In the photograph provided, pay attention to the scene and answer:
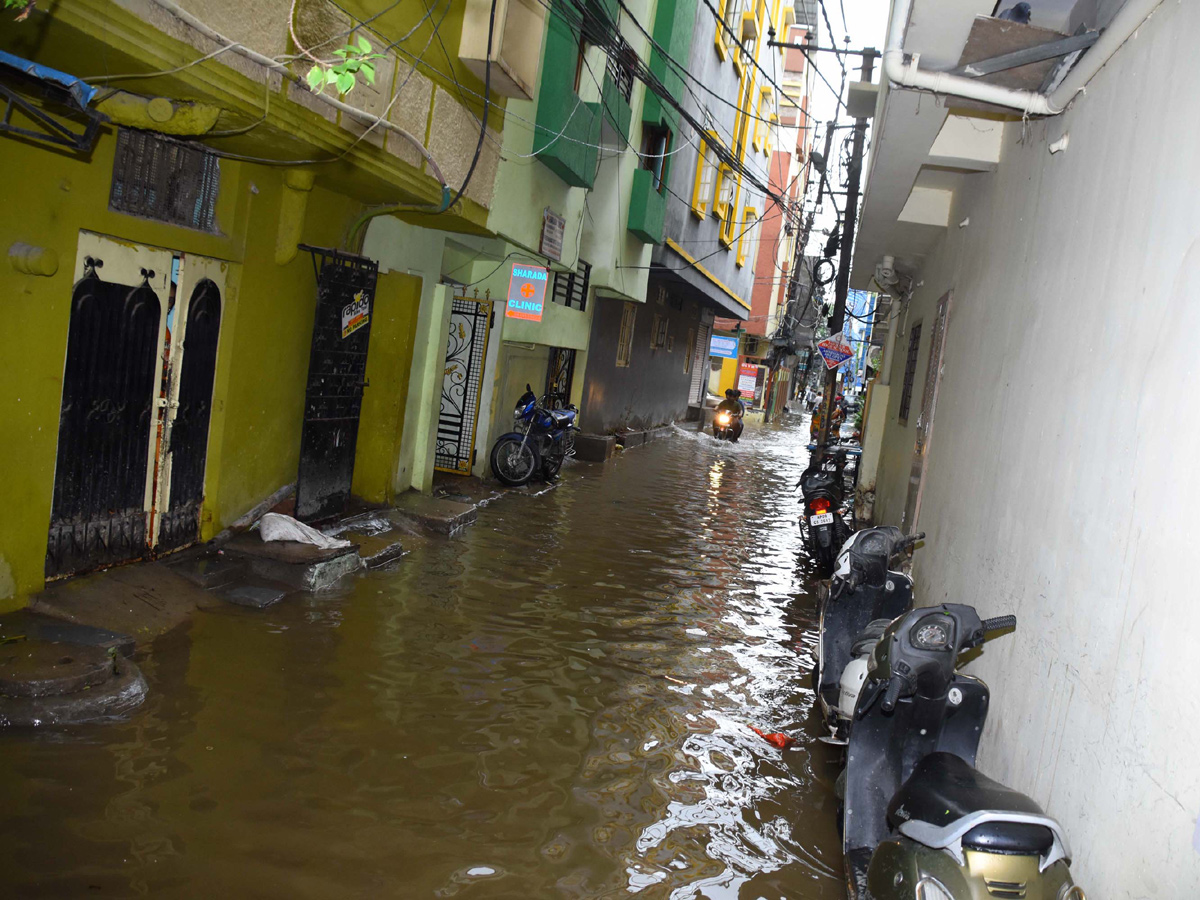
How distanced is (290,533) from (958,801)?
19.2ft

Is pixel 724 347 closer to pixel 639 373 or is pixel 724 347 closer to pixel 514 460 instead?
pixel 639 373

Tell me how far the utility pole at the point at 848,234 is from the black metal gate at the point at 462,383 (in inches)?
260

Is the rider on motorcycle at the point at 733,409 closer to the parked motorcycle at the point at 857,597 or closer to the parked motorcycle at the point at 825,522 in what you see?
the parked motorcycle at the point at 825,522

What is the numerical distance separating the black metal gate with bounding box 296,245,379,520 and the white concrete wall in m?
5.72

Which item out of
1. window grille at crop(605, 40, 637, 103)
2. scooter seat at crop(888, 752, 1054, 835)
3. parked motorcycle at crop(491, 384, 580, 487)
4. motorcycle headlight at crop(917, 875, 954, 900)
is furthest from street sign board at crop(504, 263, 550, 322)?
motorcycle headlight at crop(917, 875, 954, 900)

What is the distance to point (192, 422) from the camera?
702cm

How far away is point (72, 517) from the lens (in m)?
5.90

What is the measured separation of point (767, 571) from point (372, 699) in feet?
19.6

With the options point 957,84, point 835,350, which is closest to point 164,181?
point 957,84

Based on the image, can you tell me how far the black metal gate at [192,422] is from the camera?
6.83m

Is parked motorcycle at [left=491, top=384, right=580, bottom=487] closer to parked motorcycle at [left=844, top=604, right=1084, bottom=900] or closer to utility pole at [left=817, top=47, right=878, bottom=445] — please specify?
utility pole at [left=817, top=47, right=878, bottom=445]

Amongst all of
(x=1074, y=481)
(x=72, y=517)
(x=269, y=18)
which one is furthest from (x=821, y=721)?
(x=269, y=18)

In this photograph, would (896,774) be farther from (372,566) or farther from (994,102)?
(372,566)

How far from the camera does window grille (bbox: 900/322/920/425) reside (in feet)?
36.4
